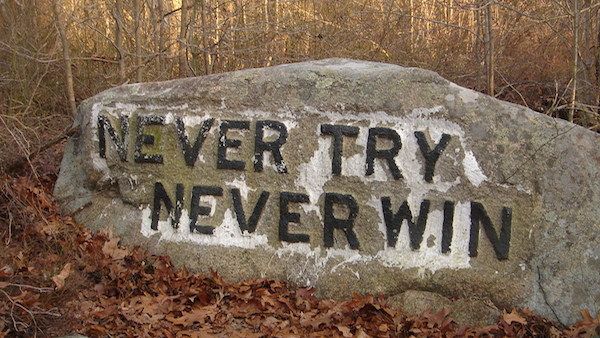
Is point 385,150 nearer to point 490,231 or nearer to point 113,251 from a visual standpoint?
point 490,231

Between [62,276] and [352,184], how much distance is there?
2.10 m

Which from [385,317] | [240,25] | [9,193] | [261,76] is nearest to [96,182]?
[9,193]

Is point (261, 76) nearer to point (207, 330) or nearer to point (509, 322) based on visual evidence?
point (207, 330)

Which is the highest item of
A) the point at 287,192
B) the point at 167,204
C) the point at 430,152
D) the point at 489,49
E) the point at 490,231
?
the point at 489,49


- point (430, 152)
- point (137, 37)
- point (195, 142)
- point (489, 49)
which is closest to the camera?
point (430, 152)

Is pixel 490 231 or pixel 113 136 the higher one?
pixel 113 136

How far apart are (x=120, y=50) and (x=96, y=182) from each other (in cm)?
280

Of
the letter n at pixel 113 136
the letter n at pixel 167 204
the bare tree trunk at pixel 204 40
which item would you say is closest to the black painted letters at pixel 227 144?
the letter n at pixel 167 204

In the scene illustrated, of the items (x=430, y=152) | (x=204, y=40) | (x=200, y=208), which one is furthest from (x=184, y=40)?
(x=430, y=152)

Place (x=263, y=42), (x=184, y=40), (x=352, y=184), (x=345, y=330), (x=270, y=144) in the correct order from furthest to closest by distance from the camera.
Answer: (x=263, y=42)
(x=184, y=40)
(x=270, y=144)
(x=352, y=184)
(x=345, y=330)

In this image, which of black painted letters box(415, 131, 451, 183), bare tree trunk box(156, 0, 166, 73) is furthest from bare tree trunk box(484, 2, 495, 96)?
bare tree trunk box(156, 0, 166, 73)

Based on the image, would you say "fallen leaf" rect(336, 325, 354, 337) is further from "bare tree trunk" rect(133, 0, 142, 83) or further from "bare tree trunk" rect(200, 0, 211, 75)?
"bare tree trunk" rect(200, 0, 211, 75)

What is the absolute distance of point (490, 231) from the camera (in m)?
4.60

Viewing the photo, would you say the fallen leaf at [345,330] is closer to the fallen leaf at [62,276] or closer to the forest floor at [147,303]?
the forest floor at [147,303]
